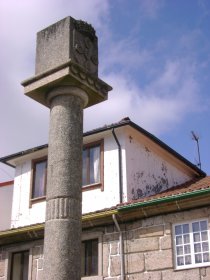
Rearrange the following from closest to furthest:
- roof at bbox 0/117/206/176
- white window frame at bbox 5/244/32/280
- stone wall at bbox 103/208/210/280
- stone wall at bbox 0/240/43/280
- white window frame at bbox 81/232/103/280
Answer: stone wall at bbox 103/208/210/280
white window frame at bbox 81/232/103/280
stone wall at bbox 0/240/43/280
white window frame at bbox 5/244/32/280
roof at bbox 0/117/206/176

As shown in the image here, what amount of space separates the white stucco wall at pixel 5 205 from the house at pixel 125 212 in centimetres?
89

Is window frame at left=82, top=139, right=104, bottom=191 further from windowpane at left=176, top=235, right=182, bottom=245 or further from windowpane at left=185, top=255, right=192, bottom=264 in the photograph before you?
windowpane at left=185, top=255, right=192, bottom=264

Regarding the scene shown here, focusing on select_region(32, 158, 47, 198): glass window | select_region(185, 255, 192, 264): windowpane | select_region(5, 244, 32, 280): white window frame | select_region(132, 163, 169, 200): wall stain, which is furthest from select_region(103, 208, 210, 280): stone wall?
select_region(32, 158, 47, 198): glass window

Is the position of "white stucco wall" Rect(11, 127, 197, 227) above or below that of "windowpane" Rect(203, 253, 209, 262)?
above

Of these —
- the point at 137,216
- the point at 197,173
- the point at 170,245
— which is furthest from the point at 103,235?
the point at 197,173

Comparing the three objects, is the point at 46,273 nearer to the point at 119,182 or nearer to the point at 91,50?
the point at 91,50

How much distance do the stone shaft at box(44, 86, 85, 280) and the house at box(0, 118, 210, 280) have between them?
13.3 feet

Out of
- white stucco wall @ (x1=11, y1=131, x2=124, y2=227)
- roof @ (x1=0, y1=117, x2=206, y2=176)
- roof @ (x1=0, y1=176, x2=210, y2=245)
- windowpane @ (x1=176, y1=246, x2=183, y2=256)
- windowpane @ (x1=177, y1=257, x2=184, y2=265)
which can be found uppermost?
roof @ (x1=0, y1=117, x2=206, y2=176)

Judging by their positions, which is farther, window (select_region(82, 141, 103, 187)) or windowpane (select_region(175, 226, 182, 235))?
window (select_region(82, 141, 103, 187))

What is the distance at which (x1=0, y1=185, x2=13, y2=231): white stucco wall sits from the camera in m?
16.1

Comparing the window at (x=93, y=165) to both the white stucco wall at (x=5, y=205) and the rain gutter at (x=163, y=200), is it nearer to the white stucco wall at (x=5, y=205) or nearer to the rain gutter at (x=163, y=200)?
the rain gutter at (x=163, y=200)

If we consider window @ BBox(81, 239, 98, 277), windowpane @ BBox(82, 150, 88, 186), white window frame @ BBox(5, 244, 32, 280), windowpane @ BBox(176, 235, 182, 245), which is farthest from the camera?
windowpane @ BBox(82, 150, 88, 186)

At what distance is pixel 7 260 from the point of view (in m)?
14.1

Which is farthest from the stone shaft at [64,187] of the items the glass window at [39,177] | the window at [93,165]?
the glass window at [39,177]
